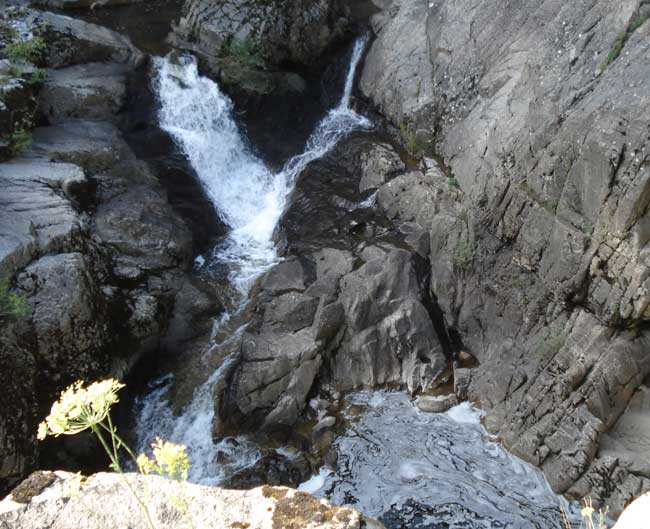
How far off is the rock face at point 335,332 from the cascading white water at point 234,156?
1187 mm

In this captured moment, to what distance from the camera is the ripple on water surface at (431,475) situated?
24.1 feet

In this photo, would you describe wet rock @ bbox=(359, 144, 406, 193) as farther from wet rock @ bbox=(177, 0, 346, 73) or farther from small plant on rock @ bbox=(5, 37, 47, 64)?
small plant on rock @ bbox=(5, 37, 47, 64)

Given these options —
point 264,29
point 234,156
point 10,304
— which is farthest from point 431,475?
point 264,29

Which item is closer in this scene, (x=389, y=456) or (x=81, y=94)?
(x=389, y=456)

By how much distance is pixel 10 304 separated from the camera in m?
7.64

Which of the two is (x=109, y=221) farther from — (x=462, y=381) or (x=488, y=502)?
(x=488, y=502)

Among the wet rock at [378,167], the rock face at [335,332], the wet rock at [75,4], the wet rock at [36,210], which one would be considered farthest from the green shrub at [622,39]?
the wet rock at [75,4]

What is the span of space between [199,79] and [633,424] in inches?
409

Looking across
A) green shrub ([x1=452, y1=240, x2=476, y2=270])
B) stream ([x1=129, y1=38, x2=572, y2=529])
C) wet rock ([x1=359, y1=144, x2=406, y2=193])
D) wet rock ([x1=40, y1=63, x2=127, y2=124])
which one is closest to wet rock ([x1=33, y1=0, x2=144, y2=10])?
wet rock ([x1=40, y1=63, x2=127, y2=124])

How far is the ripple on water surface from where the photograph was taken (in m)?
7.35

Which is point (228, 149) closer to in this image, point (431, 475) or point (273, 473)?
point (273, 473)

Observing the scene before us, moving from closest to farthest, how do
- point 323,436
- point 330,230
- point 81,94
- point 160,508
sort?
point 160,508
point 323,436
point 330,230
point 81,94

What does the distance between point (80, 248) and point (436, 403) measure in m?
5.52

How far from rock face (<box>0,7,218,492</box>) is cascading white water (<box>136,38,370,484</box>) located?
907 mm
